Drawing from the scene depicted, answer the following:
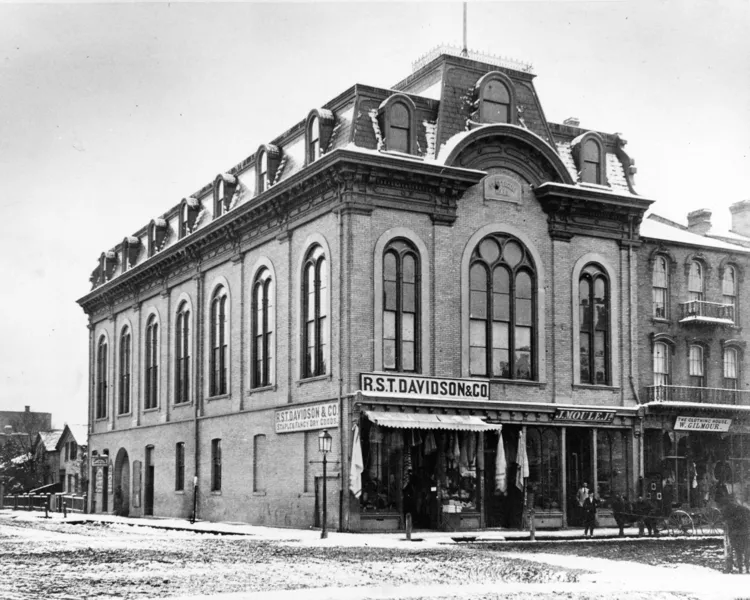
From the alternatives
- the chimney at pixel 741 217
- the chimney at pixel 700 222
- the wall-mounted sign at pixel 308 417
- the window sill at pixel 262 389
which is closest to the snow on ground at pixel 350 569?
the wall-mounted sign at pixel 308 417

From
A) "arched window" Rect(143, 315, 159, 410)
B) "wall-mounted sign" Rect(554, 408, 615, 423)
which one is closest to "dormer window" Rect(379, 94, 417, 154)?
"wall-mounted sign" Rect(554, 408, 615, 423)

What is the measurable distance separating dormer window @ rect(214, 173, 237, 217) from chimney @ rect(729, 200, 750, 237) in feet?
75.4

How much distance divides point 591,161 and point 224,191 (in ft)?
47.1

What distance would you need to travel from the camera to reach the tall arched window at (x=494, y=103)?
3675cm

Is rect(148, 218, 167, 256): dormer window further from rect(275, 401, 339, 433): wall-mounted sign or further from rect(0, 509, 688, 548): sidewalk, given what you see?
rect(0, 509, 688, 548): sidewalk

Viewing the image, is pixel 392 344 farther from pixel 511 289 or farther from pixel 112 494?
pixel 112 494

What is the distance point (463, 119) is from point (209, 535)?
51.1ft

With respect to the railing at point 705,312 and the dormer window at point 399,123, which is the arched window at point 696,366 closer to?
the railing at point 705,312

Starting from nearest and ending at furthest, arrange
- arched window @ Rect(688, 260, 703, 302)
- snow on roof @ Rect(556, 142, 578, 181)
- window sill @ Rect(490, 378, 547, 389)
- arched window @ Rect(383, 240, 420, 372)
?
arched window @ Rect(383, 240, 420, 372)
window sill @ Rect(490, 378, 547, 389)
snow on roof @ Rect(556, 142, 578, 181)
arched window @ Rect(688, 260, 703, 302)

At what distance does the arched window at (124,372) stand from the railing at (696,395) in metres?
27.9

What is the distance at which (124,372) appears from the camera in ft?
187

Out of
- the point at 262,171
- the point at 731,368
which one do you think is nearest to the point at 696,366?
the point at 731,368

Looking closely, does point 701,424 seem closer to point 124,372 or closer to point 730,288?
point 730,288

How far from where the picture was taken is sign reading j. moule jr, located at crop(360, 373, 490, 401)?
33188 millimetres
